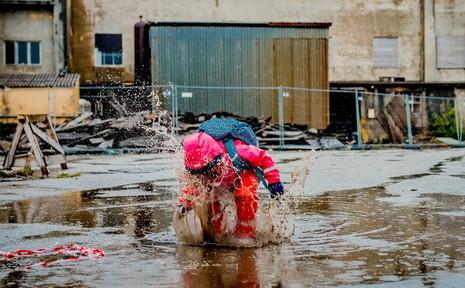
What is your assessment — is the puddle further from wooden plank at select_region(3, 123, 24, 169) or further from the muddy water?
wooden plank at select_region(3, 123, 24, 169)

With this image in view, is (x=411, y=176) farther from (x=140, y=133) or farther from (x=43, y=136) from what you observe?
(x=140, y=133)

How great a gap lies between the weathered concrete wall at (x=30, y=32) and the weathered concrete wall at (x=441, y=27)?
18.7 m

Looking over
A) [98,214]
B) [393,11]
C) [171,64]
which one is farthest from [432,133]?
[98,214]

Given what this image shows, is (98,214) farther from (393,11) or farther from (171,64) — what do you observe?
(393,11)

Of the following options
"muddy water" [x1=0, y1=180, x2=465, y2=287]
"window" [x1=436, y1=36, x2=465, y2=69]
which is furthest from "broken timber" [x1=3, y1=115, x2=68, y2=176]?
"window" [x1=436, y1=36, x2=465, y2=69]

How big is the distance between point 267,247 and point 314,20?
1386 inches

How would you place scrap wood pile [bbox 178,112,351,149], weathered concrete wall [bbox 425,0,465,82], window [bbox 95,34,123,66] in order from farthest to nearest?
1. weathered concrete wall [bbox 425,0,465,82]
2. window [bbox 95,34,123,66]
3. scrap wood pile [bbox 178,112,351,149]

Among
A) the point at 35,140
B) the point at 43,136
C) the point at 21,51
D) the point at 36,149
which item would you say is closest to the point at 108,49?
the point at 21,51

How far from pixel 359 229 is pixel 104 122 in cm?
2111

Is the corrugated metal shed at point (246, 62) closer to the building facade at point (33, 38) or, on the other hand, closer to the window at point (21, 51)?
the building facade at point (33, 38)

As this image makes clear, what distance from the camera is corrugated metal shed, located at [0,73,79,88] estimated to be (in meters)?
34.9

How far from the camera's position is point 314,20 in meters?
40.9

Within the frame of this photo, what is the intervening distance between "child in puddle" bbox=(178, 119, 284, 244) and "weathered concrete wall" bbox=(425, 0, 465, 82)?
3665 cm

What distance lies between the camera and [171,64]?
33.9 meters
